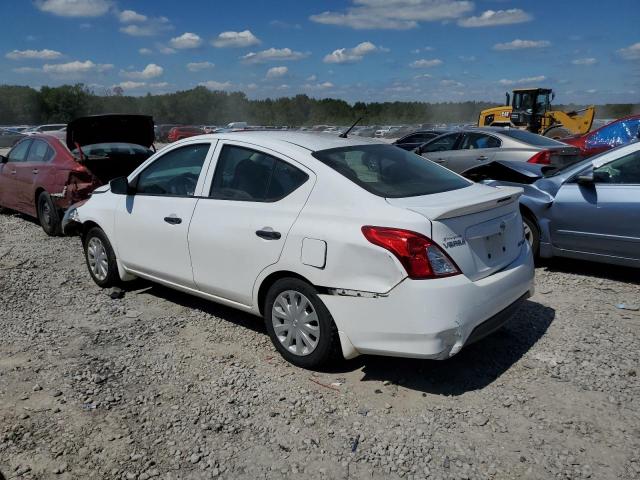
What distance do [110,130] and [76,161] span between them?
2.30 feet

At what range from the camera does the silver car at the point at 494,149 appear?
9.50m

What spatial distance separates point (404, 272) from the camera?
3207 millimetres

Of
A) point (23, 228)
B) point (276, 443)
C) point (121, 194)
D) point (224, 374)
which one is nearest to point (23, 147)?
point (23, 228)

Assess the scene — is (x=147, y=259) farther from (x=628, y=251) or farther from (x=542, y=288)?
(x=628, y=251)

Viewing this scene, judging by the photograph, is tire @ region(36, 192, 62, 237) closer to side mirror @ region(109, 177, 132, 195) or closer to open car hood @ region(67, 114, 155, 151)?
open car hood @ region(67, 114, 155, 151)

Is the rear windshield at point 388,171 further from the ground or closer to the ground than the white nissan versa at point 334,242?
further from the ground

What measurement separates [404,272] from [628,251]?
3.17 meters

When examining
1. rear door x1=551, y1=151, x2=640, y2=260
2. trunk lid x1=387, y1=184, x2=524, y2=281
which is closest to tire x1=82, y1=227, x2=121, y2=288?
trunk lid x1=387, y1=184, x2=524, y2=281

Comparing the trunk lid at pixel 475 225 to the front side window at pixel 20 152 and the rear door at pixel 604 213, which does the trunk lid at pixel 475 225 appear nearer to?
the rear door at pixel 604 213

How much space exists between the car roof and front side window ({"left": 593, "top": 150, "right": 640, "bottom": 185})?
262cm

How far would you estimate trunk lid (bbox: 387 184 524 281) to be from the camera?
331cm

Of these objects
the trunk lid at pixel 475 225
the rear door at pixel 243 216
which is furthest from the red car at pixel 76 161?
the trunk lid at pixel 475 225

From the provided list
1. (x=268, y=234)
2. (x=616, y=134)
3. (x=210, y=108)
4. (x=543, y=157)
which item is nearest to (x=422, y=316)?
(x=268, y=234)

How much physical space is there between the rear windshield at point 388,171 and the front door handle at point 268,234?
0.59 metres
